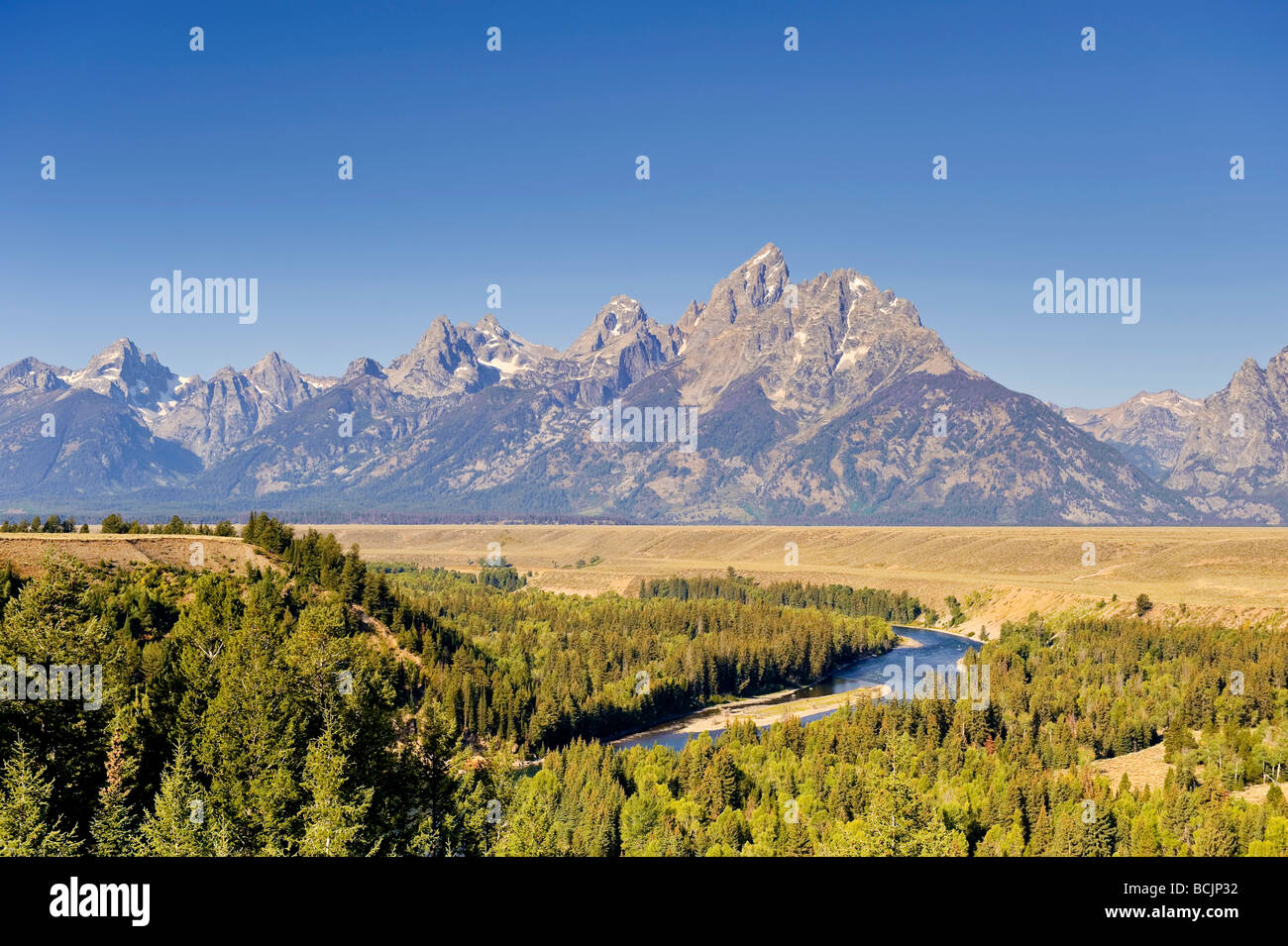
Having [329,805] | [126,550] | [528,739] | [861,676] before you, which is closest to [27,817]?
[329,805]

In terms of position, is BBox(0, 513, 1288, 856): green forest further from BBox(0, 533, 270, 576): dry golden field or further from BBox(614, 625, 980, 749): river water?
BBox(614, 625, 980, 749): river water

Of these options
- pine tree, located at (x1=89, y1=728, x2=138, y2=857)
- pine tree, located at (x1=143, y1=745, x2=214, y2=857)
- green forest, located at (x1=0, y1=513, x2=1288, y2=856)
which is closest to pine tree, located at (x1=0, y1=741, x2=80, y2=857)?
green forest, located at (x1=0, y1=513, x2=1288, y2=856)

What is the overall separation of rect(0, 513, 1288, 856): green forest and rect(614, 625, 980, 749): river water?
14.3ft

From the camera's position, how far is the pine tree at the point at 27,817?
117 ft

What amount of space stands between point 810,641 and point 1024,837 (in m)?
99.1

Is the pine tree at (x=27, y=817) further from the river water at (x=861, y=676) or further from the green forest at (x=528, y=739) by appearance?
the river water at (x=861, y=676)

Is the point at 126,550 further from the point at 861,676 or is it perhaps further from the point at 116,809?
the point at 861,676

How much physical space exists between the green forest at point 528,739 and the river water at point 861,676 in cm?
435

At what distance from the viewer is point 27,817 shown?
3731 cm

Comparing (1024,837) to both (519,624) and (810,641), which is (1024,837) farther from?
(519,624)

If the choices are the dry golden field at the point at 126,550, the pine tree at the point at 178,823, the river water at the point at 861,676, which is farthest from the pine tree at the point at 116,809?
the river water at the point at 861,676

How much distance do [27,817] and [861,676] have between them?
137 m
